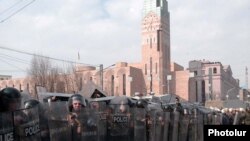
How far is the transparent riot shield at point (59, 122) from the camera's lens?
25.6 feet

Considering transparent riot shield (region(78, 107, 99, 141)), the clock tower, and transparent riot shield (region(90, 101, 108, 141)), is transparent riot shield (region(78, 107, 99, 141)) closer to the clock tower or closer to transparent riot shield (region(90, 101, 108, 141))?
transparent riot shield (region(90, 101, 108, 141))

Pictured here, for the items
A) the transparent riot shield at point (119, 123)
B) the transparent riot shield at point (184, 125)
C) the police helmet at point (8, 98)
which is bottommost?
the transparent riot shield at point (184, 125)

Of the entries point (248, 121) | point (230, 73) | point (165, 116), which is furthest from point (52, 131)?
point (230, 73)

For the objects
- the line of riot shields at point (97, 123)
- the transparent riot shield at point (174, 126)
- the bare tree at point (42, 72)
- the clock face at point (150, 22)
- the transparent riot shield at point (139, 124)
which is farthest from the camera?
the clock face at point (150, 22)

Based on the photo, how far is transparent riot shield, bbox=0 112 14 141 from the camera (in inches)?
208

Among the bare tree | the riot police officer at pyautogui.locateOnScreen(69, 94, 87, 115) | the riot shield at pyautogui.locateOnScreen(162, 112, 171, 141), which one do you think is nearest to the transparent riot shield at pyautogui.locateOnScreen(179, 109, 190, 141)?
the riot shield at pyautogui.locateOnScreen(162, 112, 171, 141)

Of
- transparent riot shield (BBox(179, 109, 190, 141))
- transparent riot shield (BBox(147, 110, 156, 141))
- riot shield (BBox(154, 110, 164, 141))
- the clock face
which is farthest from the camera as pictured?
the clock face

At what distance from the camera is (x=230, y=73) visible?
7776 inches

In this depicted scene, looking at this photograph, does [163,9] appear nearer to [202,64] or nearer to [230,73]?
[202,64]

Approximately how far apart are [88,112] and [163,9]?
151802mm

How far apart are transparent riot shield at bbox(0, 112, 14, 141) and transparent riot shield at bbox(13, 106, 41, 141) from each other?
0.16 meters

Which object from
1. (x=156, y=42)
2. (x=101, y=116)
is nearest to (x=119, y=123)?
(x=101, y=116)

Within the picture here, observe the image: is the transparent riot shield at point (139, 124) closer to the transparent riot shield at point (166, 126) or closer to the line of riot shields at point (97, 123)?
the line of riot shields at point (97, 123)

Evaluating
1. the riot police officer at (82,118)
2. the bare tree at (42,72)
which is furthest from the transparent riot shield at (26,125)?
the bare tree at (42,72)
